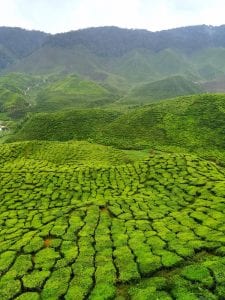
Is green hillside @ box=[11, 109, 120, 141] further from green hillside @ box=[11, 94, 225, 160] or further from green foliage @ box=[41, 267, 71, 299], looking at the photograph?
green foliage @ box=[41, 267, 71, 299]

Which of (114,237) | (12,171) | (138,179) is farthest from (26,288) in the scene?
(12,171)

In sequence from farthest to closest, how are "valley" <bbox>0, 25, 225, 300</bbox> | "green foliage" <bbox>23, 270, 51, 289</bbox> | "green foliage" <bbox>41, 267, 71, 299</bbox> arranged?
1. "green foliage" <bbox>23, 270, 51, 289</bbox>
2. "valley" <bbox>0, 25, 225, 300</bbox>
3. "green foliage" <bbox>41, 267, 71, 299</bbox>

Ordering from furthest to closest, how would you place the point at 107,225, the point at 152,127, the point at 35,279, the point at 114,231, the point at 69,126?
the point at 69,126, the point at 152,127, the point at 107,225, the point at 114,231, the point at 35,279

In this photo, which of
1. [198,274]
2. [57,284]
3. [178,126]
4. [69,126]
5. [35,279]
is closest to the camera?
[198,274]

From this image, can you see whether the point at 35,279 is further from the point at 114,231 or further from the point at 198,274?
the point at 198,274

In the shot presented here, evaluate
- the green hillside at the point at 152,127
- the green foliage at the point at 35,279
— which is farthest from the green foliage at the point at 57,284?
the green hillside at the point at 152,127

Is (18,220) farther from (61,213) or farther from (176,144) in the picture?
(176,144)

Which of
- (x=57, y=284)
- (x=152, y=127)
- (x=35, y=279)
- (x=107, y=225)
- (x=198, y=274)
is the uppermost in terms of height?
(x=198, y=274)

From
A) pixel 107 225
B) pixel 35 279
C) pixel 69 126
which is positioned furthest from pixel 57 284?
pixel 69 126

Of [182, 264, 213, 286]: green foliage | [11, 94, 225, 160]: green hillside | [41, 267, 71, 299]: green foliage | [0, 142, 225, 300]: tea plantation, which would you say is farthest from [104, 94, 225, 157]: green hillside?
[41, 267, 71, 299]: green foliage
